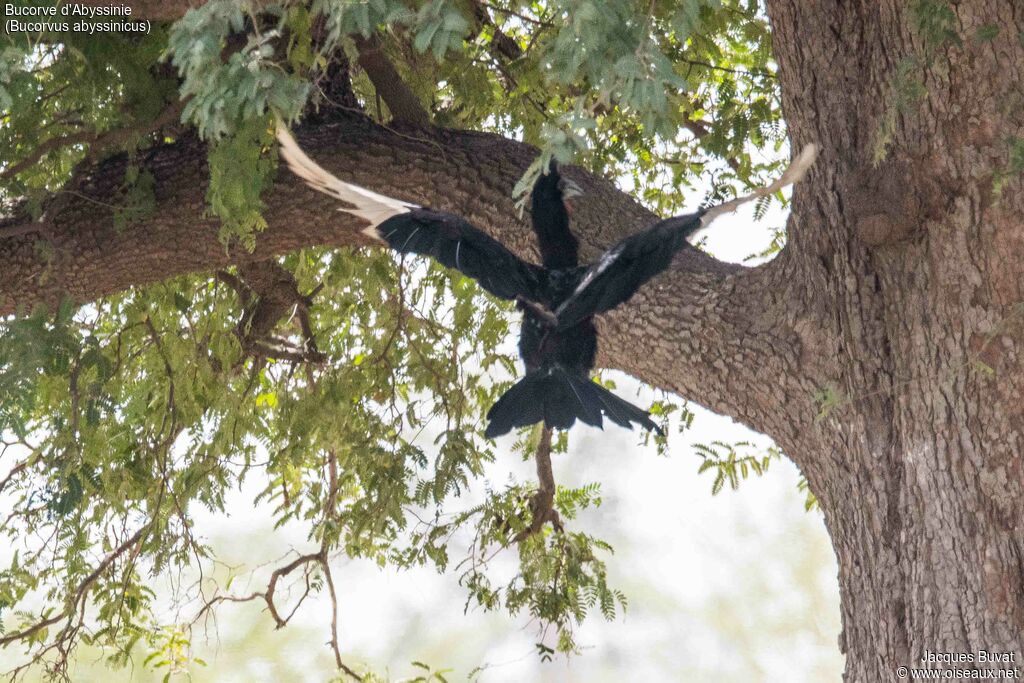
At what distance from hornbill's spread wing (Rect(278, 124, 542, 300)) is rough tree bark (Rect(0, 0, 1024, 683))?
53 centimetres

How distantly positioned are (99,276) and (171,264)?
232mm

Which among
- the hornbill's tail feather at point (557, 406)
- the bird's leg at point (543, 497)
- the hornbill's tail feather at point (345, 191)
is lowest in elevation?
the hornbill's tail feather at point (557, 406)

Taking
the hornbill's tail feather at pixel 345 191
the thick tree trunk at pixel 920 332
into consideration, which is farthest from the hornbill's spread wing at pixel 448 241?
the thick tree trunk at pixel 920 332

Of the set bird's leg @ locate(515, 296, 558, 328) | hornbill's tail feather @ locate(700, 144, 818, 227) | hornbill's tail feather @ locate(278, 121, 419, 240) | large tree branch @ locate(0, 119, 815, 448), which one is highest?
large tree branch @ locate(0, 119, 815, 448)

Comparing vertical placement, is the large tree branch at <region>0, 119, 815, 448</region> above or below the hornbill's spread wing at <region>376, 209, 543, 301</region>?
above

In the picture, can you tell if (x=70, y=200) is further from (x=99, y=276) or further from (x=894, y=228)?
(x=894, y=228)

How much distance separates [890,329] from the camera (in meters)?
2.67

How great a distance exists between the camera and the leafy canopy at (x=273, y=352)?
350cm

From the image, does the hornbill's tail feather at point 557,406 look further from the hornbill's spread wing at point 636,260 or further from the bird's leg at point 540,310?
the hornbill's spread wing at point 636,260

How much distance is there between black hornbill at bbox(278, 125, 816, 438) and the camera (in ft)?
8.27

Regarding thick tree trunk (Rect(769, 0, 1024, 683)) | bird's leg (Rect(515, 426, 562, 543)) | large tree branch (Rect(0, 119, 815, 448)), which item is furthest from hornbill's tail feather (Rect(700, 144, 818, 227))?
bird's leg (Rect(515, 426, 562, 543))

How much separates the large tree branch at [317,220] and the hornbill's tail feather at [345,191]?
625mm

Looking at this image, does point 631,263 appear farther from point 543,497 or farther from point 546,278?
point 543,497

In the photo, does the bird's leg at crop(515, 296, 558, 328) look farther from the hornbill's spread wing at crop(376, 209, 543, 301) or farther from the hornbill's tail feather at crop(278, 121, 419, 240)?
the hornbill's tail feather at crop(278, 121, 419, 240)
